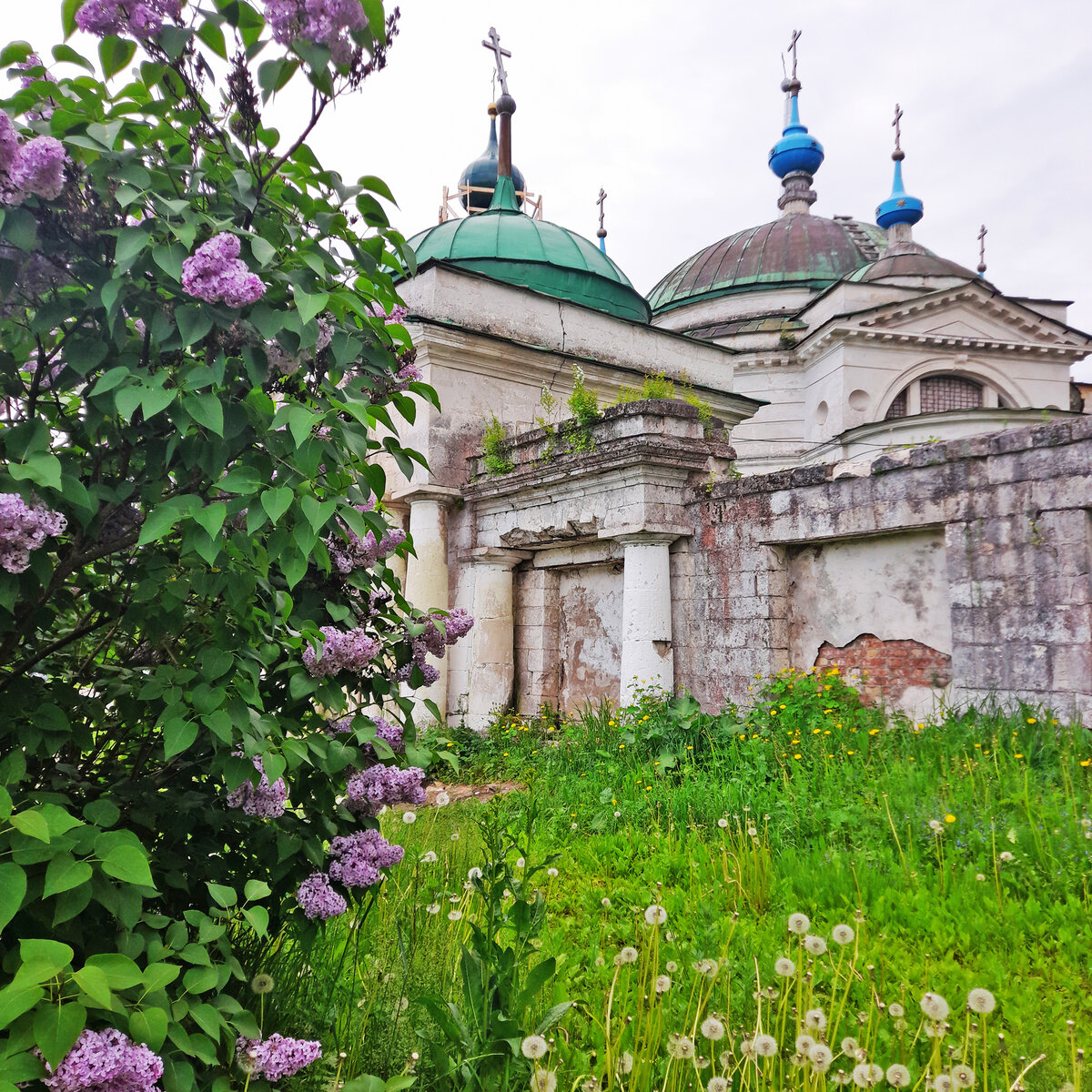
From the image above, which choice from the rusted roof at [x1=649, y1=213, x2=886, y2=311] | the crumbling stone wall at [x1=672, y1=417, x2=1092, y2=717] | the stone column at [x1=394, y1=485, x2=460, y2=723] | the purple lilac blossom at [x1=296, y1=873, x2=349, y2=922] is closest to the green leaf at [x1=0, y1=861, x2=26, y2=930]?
the purple lilac blossom at [x1=296, y1=873, x2=349, y2=922]

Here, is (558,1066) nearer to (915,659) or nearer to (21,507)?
(21,507)

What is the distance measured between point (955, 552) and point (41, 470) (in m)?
5.00

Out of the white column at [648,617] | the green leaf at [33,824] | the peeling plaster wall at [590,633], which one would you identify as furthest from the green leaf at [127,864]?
the peeling plaster wall at [590,633]

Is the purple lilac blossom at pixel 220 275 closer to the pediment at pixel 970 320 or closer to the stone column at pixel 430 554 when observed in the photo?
the stone column at pixel 430 554

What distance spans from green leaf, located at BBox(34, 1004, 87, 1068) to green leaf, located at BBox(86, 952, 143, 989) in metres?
0.06

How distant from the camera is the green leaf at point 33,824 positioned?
3.52 feet

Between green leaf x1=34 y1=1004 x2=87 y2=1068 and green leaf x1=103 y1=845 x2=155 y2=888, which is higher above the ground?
green leaf x1=103 y1=845 x2=155 y2=888

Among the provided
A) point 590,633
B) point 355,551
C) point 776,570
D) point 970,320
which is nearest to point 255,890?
point 355,551

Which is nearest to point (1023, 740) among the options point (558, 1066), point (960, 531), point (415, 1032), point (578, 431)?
point (960, 531)

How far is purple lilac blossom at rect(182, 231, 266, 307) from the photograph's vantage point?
4.61 ft

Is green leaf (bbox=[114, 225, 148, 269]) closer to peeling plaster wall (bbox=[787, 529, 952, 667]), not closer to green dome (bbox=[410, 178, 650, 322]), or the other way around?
peeling plaster wall (bbox=[787, 529, 952, 667])

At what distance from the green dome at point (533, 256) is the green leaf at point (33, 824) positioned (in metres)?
10.1

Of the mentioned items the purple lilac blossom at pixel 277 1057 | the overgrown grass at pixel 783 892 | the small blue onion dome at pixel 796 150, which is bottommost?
the overgrown grass at pixel 783 892

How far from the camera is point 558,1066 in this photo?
2.10m
